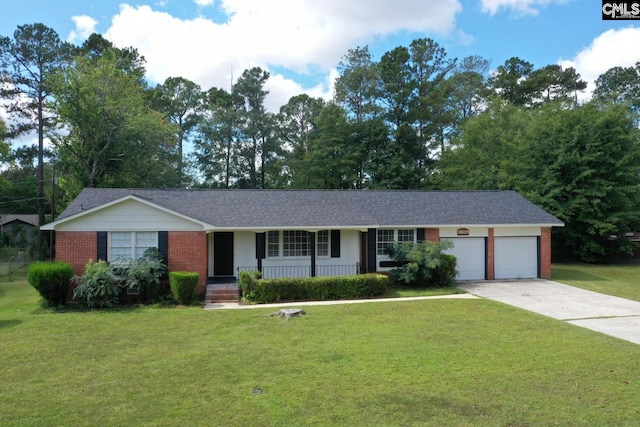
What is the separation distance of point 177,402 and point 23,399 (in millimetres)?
2364

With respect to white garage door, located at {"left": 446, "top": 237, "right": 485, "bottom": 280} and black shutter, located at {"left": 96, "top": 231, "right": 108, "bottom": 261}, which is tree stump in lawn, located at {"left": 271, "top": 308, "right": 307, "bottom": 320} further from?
white garage door, located at {"left": 446, "top": 237, "right": 485, "bottom": 280}

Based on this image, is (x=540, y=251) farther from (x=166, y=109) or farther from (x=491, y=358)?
(x=166, y=109)

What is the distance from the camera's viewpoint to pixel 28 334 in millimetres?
10305

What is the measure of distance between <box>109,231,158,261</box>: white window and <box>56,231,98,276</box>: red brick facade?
591mm

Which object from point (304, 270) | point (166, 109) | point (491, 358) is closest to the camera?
point (491, 358)

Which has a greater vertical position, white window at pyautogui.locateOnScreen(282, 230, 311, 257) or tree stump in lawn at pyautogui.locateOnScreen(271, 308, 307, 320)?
white window at pyautogui.locateOnScreen(282, 230, 311, 257)

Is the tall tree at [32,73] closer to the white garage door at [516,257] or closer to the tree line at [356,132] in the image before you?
the tree line at [356,132]

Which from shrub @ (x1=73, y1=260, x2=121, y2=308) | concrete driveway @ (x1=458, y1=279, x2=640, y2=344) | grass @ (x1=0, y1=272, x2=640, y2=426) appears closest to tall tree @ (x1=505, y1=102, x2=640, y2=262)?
concrete driveway @ (x1=458, y1=279, x2=640, y2=344)

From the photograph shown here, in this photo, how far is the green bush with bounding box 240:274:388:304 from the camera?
48.4ft

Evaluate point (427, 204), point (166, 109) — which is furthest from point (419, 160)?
point (166, 109)

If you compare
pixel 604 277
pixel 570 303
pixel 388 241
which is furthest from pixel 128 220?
pixel 604 277

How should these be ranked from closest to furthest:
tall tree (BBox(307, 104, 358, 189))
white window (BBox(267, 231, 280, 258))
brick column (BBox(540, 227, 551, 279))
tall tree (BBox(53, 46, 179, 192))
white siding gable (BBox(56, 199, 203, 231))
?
1. white siding gable (BBox(56, 199, 203, 231))
2. white window (BBox(267, 231, 280, 258))
3. brick column (BBox(540, 227, 551, 279))
4. tall tree (BBox(53, 46, 179, 192))
5. tall tree (BBox(307, 104, 358, 189))

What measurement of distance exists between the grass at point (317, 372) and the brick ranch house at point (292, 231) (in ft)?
13.7

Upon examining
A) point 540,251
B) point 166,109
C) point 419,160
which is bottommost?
point 540,251
